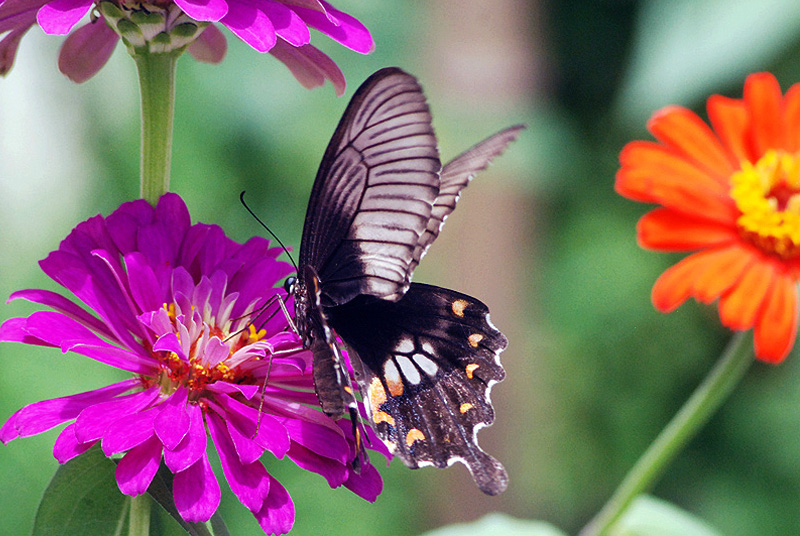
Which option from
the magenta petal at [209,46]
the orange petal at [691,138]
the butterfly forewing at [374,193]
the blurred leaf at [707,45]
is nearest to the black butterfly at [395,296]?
the butterfly forewing at [374,193]

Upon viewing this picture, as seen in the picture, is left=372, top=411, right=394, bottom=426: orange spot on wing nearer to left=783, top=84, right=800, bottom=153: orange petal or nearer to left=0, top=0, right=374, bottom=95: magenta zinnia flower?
left=0, top=0, right=374, bottom=95: magenta zinnia flower

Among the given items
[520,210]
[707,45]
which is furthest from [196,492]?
[520,210]

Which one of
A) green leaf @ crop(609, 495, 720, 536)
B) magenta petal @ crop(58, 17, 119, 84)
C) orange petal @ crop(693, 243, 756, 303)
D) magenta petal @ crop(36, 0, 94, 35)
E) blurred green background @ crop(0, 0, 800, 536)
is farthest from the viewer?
blurred green background @ crop(0, 0, 800, 536)

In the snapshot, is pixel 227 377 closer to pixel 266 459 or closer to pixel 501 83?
pixel 501 83

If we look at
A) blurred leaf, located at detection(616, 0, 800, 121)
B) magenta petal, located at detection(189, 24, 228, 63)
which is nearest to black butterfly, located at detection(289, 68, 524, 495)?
magenta petal, located at detection(189, 24, 228, 63)

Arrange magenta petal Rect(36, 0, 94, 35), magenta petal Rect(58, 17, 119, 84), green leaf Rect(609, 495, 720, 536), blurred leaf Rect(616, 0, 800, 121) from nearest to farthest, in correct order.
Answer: magenta petal Rect(36, 0, 94, 35) → magenta petal Rect(58, 17, 119, 84) → green leaf Rect(609, 495, 720, 536) → blurred leaf Rect(616, 0, 800, 121)

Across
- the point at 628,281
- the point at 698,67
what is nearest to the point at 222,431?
the point at 698,67
